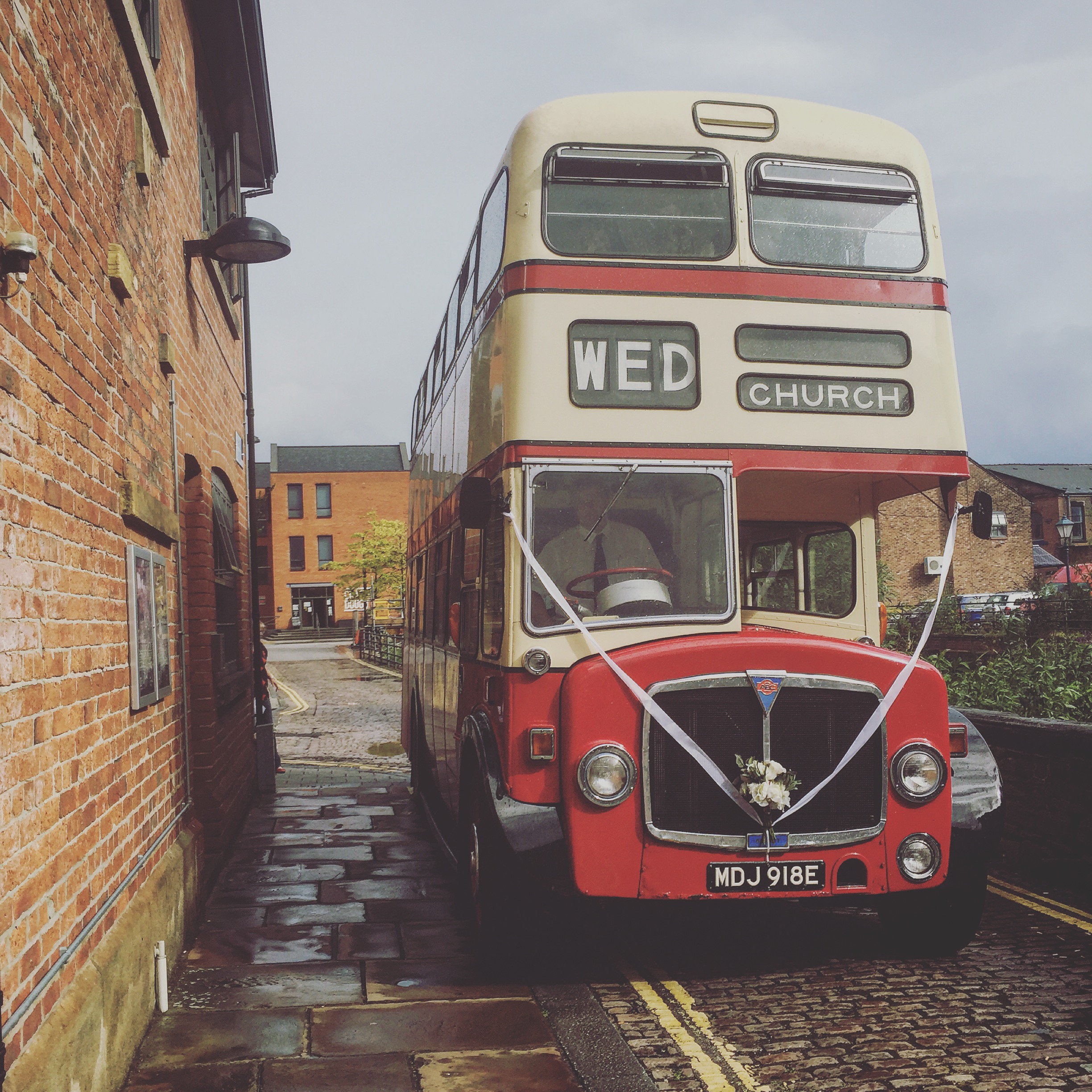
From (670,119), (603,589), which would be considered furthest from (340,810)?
(670,119)

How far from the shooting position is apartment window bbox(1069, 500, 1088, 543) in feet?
240

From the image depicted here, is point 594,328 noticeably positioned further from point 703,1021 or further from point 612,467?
point 703,1021

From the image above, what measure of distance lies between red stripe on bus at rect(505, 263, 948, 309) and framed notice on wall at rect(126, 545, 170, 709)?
2.28 m

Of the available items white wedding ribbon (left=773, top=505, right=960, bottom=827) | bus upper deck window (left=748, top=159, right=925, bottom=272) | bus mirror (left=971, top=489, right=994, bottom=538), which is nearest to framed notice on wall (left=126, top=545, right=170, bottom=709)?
white wedding ribbon (left=773, top=505, right=960, bottom=827)

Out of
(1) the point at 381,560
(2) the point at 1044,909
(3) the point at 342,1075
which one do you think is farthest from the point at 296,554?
(3) the point at 342,1075

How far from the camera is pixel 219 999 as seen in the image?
552 cm

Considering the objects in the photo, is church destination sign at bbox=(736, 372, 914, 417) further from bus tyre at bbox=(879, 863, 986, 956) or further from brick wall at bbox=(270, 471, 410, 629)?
brick wall at bbox=(270, 471, 410, 629)

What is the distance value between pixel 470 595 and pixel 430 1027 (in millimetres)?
2576

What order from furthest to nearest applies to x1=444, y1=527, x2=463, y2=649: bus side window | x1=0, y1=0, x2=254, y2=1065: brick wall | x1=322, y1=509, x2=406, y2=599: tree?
1. x1=322, y1=509, x2=406, y2=599: tree
2. x1=444, y1=527, x2=463, y2=649: bus side window
3. x1=0, y1=0, x2=254, y2=1065: brick wall

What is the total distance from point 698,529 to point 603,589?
1.85 ft

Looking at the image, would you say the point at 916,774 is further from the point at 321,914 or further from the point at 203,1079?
the point at 321,914

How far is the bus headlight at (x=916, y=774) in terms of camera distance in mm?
5402

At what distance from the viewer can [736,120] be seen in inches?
243

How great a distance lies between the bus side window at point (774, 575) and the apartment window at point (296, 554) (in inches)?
2919
